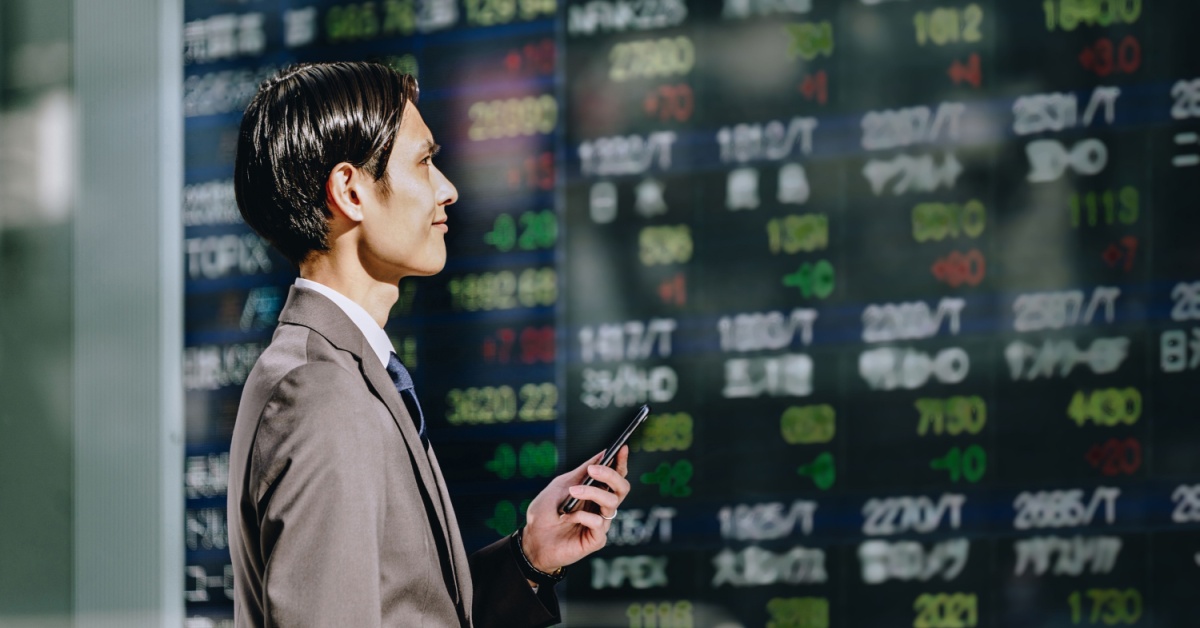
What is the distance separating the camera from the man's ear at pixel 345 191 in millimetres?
1413

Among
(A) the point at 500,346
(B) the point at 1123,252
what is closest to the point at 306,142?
(A) the point at 500,346

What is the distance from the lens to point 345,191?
4.69 feet

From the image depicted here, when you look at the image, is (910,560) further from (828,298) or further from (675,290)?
(675,290)

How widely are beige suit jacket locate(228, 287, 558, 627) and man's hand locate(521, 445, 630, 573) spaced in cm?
22

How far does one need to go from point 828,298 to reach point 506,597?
1386 mm

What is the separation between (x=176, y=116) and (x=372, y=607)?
8.60 feet

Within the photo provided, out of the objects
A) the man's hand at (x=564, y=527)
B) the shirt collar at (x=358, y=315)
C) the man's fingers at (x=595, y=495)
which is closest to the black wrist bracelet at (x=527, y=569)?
the man's hand at (x=564, y=527)

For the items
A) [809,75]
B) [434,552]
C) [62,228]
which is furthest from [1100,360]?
[62,228]

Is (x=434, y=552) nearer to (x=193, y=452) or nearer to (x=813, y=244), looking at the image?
(x=813, y=244)

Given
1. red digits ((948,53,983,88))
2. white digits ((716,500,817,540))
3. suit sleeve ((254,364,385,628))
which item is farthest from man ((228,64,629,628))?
red digits ((948,53,983,88))

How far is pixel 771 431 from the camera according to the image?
2.85m

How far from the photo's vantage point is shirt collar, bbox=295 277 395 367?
1430mm

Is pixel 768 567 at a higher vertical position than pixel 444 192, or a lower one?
lower

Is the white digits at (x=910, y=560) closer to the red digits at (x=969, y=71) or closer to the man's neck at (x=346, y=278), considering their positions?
the red digits at (x=969, y=71)
